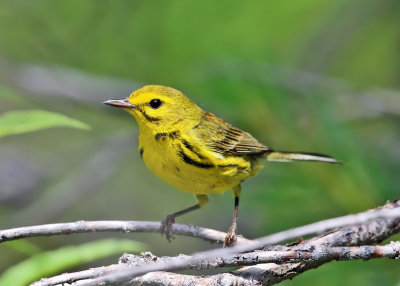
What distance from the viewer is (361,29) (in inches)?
257

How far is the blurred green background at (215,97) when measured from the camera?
14.3 ft

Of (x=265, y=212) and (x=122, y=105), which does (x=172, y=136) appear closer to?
(x=122, y=105)

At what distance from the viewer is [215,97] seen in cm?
488

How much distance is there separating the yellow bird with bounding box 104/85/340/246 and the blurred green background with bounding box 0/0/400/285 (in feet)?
0.78

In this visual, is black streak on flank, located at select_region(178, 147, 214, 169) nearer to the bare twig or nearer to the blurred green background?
the blurred green background

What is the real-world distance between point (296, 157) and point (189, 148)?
0.91 metres

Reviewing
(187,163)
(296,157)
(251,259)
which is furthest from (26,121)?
(296,157)

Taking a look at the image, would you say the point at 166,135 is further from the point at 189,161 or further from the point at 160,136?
the point at 189,161

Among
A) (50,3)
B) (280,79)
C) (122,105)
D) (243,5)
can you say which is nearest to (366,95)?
(280,79)

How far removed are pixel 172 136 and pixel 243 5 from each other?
301 cm

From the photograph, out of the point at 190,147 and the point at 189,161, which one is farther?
the point at 190,147

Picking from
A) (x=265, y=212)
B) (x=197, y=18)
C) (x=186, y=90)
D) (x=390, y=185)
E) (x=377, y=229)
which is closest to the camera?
(x=377, y=229)

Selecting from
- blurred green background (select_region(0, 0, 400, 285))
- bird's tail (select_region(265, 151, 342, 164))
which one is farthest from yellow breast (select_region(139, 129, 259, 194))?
bird's tail (select_region(265, 151, 342, 164))

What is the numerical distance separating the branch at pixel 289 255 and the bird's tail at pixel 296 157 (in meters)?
1.29
